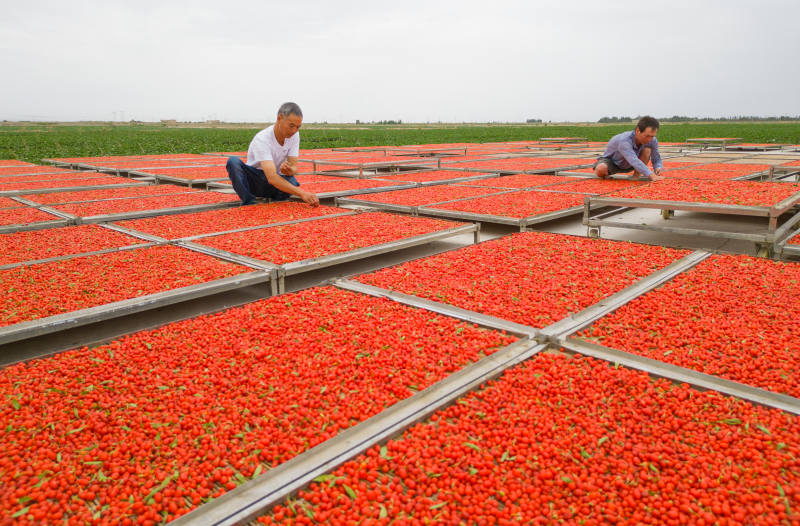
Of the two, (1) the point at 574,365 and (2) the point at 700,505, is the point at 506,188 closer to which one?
(1) the point at 574,365

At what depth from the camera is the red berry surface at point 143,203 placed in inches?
251

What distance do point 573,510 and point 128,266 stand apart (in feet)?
11.8

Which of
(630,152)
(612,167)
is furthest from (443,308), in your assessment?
(612,167)

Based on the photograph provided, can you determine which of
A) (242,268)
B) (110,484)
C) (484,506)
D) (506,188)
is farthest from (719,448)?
(506,188)

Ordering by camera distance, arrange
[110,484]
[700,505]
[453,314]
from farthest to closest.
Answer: [453,314], [110,484], [700,505]

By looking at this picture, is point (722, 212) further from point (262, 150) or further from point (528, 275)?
point (262, 150)

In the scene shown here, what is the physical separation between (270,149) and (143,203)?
2033mm

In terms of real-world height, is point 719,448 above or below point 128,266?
below

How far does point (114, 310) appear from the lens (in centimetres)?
307

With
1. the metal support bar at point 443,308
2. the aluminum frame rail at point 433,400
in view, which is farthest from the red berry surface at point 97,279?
the aluminum frame rail at point 433,400

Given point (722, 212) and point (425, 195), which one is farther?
point (425, 195)

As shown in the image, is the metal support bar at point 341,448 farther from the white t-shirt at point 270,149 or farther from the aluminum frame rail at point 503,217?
the white t-shirt at point 270,149

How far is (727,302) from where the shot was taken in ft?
10.4

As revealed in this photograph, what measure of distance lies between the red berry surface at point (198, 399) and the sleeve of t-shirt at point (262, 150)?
11.8 feet
